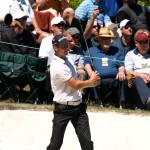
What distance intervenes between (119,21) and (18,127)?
147 inches

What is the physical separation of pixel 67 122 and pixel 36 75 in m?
3.43

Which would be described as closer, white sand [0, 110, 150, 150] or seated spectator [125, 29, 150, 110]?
white sand [0, 110, 150, 150]

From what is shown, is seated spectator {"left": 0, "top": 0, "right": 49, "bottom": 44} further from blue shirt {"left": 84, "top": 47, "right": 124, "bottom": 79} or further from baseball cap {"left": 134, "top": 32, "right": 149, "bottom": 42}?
baseball cap {"left": 134, "top": 32, "right": 149, "bottom": 42}

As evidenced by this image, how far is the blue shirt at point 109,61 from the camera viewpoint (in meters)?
9.74

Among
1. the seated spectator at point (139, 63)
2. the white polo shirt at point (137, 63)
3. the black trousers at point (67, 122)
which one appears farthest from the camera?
the white polo shirt at point (137, 63)

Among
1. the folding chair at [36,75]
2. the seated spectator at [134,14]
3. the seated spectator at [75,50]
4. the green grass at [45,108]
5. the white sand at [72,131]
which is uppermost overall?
the seated spectator at [134,14]

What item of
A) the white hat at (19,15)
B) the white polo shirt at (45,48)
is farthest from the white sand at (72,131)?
the white hat at (19,15)

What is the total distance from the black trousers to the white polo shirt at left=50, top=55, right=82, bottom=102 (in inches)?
4.4

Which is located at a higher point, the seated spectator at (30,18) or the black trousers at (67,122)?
the seated spectator at (30,18)

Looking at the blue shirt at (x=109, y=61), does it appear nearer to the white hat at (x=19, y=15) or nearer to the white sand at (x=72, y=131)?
the white sand at (x=72, y=131)

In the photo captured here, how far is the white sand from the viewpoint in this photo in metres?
7.99

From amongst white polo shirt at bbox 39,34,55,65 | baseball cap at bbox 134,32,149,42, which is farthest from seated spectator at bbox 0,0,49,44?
baseball cap at bbox 134,32,149,42

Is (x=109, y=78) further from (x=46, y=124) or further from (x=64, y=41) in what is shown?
(x=64, y=41)

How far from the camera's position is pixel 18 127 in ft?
28.0
